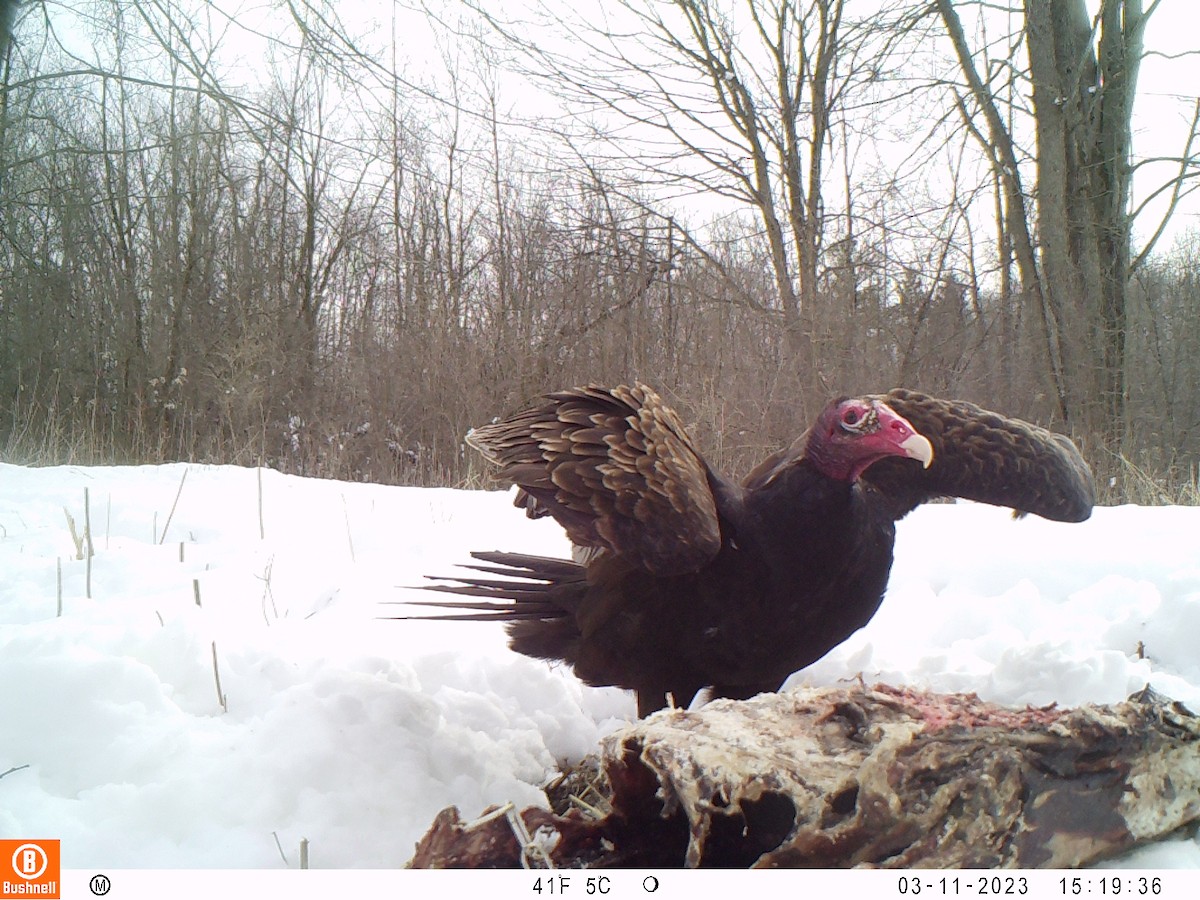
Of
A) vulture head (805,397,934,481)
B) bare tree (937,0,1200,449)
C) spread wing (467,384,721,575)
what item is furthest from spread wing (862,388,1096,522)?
bare tree (937,0,1200,449)

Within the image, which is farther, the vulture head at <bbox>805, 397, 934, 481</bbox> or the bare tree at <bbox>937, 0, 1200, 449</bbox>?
the bare tree at <bbox>937, 0, 1200, 449</bbox>

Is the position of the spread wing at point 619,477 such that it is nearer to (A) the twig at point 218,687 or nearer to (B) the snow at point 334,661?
(B) the snow at point 334,661

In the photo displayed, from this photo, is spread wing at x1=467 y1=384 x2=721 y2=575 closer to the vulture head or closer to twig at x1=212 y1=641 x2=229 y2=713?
the vulture head

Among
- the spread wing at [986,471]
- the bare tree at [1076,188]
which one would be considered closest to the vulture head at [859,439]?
the spread wing at [986,471]

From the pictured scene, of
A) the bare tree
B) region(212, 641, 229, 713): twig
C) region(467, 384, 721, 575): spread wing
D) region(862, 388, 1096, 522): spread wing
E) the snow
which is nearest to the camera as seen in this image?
the snow

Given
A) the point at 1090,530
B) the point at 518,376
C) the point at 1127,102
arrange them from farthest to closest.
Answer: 1. the point at 518,376
2. the point at 1127,102
3. the point at 1090,530

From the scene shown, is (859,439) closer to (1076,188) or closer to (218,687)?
(218,687)

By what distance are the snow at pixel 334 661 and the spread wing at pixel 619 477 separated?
52cm

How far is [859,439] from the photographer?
5.97 feet

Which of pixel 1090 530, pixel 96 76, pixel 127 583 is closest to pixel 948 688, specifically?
pixel 1090 530

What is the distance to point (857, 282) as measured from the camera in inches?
267

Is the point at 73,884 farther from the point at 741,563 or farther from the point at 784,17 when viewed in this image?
the point at 784,17

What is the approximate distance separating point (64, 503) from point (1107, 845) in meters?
3.30

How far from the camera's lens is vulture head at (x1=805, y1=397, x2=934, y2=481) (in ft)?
5.92
